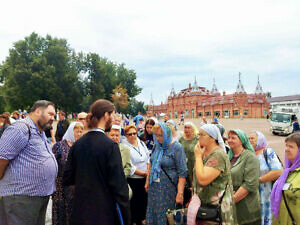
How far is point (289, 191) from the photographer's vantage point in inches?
110

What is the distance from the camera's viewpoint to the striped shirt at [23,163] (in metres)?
2.56

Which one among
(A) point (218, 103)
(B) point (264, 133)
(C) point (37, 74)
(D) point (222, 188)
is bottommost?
(B) point (264, 133)

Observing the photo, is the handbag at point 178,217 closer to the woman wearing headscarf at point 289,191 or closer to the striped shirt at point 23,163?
Result: the woman wearing headscarf at point 289,191

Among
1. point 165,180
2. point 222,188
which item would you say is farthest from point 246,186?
point 165,180

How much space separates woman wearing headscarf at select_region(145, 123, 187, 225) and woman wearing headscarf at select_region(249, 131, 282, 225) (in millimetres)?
1299

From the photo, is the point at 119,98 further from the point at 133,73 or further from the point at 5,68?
the point at 5,68

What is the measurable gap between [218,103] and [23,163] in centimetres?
7353

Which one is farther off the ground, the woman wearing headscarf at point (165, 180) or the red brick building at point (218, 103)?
the red brick building at point (218, 103)

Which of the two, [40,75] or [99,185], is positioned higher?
[40,75]

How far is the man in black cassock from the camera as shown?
2197mm

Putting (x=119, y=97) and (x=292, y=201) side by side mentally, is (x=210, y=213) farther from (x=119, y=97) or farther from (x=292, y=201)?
(x=119, y=97)

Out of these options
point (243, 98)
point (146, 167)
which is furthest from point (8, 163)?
point (243, 98)

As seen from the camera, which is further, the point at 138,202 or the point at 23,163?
the point at 138,202

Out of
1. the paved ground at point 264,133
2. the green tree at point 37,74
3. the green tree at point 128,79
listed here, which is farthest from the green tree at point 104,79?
the paved ground at point 264,133
